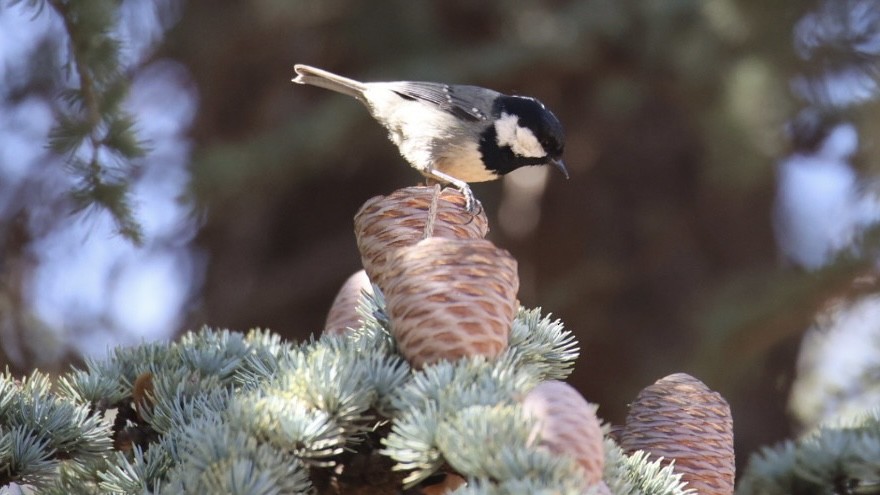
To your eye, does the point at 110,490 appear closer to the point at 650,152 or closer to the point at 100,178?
the point at 100,178

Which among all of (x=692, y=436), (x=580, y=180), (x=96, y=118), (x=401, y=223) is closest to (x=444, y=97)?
(x=96, y=118)

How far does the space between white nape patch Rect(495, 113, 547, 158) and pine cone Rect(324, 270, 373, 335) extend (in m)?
0.70

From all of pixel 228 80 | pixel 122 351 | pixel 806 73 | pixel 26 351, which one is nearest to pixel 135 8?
pixel 122 351

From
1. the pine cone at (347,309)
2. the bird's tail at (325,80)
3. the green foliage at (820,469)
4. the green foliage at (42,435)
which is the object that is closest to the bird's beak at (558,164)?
the bird's tail at (325,80)

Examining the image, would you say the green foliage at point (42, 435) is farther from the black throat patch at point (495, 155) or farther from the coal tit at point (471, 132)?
the black throat patch at point (495, 155)

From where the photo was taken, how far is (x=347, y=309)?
1.35 m

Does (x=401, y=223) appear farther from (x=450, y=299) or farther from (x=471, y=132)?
(x=471, y=132)

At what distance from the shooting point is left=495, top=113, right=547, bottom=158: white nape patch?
200 centimetres

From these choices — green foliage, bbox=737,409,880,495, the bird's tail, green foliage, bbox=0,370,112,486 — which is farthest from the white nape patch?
green foliage, bbox=737,409,880,495

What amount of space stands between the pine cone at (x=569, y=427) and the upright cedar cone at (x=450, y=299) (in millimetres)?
123

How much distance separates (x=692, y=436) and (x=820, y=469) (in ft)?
1.34

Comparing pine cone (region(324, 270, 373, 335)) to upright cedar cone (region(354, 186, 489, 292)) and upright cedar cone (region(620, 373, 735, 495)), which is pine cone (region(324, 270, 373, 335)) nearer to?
upright cedar cone (region(354, 186, 489, 292))

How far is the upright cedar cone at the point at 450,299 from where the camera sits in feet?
3.11

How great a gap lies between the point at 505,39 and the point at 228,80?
1.41 m
